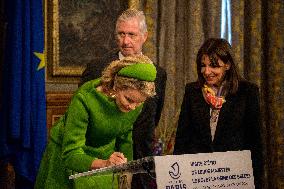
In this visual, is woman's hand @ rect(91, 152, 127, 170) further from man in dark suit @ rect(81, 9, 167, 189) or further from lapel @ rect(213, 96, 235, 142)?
man in dark suit @ rect(81, 9, 167, 189)

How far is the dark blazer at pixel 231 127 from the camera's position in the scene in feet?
8.53

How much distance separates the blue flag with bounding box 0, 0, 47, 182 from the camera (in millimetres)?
3285

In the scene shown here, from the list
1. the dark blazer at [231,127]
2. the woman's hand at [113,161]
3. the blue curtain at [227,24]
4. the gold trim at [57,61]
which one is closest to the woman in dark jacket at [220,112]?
the dark blazer at [231,127]

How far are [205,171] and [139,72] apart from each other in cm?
40

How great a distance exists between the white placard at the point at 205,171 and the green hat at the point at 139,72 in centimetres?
31

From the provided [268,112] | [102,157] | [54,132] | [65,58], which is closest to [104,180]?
[102,157]

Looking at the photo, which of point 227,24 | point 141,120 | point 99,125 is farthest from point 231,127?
point 227,24

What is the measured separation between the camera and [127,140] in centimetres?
192

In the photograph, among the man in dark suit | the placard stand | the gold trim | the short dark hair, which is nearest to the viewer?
the placard stand

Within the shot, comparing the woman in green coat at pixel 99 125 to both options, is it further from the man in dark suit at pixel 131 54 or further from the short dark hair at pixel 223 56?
the man in dark suit at pixel 131 54

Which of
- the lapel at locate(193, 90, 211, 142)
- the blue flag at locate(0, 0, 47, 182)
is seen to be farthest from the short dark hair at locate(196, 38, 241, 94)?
the blue flag at locate(0, 0, 47, 182)

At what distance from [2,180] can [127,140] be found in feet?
6.88

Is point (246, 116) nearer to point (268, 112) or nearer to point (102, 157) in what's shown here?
point (102, 157)

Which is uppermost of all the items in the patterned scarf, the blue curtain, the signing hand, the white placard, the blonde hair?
the blue curtain
